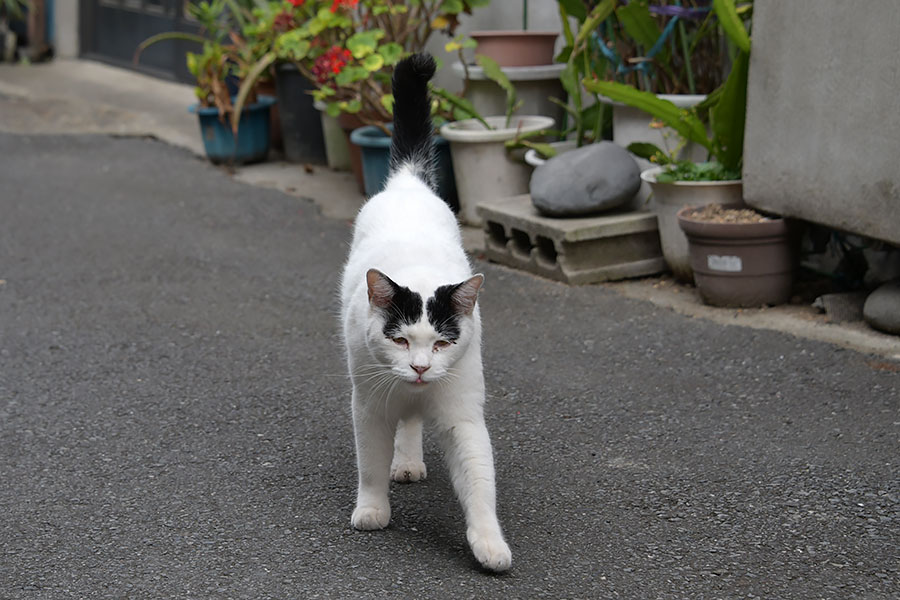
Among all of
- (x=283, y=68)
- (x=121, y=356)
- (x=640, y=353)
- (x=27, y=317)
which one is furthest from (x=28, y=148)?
(x=640, y=353)

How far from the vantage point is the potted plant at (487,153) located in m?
6.05

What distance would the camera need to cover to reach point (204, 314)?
16.1 feet

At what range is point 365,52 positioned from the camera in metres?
6.50

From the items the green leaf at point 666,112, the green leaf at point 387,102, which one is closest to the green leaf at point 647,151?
the green leaf at point 666,112

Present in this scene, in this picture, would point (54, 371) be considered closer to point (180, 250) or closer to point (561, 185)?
point (180, 250)

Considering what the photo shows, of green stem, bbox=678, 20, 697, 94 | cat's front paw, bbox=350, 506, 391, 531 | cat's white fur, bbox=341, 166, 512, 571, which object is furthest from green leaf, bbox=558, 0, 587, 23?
cat's front paw, bbox=350, 506, 391, 531

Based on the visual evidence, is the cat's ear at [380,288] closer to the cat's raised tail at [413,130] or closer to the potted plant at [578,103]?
the cat's raised tail at [413,130]

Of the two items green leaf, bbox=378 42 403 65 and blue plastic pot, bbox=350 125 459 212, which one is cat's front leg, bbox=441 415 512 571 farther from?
green leaf, bbox=378 42 403 65

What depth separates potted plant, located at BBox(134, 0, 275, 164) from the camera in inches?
309

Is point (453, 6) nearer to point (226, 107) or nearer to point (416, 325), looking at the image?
point (226, 107)

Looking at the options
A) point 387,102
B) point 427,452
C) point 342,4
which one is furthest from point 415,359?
point 342,4

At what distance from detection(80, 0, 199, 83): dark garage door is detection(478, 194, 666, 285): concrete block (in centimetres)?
663

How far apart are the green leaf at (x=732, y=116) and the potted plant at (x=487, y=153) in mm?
1360

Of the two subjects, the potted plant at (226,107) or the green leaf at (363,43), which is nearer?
the green leaf at (363,43)
